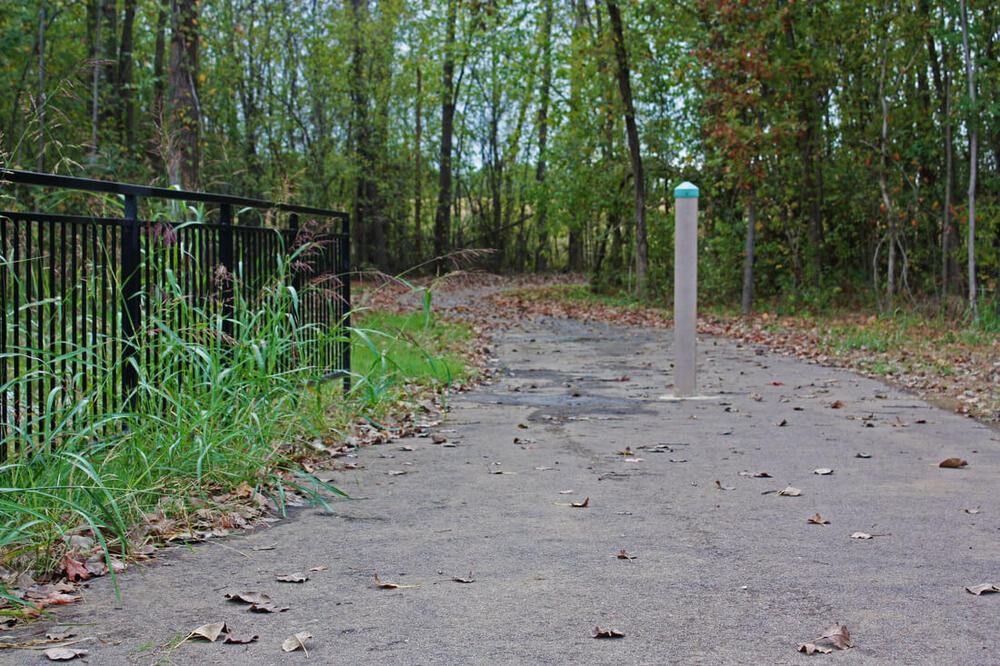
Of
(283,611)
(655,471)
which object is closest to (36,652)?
(283,611)

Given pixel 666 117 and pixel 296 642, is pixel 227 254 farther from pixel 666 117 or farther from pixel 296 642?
pixel 666 117

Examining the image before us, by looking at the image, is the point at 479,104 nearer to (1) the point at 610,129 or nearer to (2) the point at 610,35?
(1) the point at 610,129

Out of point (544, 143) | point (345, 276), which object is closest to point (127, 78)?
point (544, 143)

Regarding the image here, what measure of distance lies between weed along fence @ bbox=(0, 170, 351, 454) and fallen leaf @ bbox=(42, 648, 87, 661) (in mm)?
1551

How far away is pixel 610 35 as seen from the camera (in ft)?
70.1

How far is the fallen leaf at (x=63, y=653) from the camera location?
2.98 meters

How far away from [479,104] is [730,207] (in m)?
20.0

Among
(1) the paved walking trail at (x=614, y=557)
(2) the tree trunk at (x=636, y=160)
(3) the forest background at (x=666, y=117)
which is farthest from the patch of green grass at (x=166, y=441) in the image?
(2) the tree trunk at (x=636, y=160)

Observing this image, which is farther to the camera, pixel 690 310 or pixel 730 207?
pixel 730 207

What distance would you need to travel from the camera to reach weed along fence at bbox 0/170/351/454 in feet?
15.4

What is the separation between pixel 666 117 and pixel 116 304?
2023 centimetres

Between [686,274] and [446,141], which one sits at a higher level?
[446,141]

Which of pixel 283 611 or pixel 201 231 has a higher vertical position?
pixel 201 231

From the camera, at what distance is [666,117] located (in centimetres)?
2419
